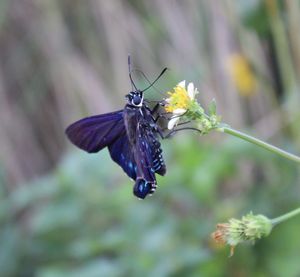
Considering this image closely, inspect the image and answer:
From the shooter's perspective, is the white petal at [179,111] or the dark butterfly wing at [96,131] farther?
the dark butterfly wing at [96,131]

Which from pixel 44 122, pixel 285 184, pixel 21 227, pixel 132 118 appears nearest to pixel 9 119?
pixel 44 122

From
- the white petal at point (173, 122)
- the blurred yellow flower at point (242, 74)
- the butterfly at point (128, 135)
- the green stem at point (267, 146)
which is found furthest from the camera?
the blurred yellow flower at point (242, 74)

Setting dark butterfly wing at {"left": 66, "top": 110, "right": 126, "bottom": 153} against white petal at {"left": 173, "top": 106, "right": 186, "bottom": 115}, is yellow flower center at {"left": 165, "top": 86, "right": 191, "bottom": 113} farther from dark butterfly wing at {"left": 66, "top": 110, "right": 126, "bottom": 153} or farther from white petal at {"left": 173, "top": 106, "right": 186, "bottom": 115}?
dark butterfly wing at {"left": 66, "top": 110, "right": 126, "bottom": 153}

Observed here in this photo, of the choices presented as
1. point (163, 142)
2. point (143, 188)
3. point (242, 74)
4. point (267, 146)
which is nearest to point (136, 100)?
point (143, 188)

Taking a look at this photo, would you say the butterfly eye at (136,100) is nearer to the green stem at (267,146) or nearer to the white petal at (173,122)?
the white petal at (173,122)

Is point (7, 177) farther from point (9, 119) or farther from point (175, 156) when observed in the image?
point (175, 156)

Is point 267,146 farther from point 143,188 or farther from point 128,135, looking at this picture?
point 128,135

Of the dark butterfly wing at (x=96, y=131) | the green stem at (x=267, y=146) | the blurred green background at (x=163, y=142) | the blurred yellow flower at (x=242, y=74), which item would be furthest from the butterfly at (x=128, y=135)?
the blurred yellow flower at (x=242, y=74)
